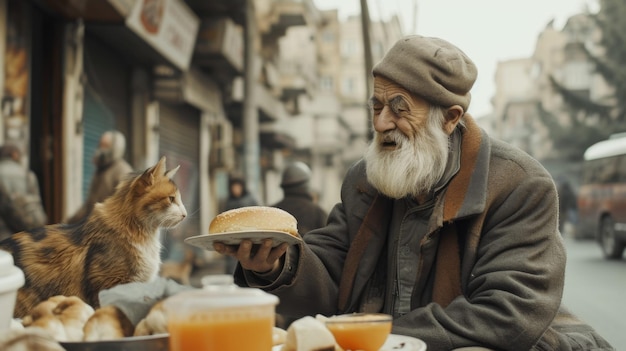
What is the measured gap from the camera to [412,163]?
9.75 ft

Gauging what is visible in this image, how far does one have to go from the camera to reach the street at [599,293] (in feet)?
32.0

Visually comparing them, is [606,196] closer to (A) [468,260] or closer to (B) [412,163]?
(B) [412,163]

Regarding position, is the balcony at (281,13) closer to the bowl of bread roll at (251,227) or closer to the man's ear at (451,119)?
the man's ear at (451,119)

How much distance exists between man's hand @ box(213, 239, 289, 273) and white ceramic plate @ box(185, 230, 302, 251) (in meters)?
0.04

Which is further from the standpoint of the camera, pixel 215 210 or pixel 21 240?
pixel 215 210

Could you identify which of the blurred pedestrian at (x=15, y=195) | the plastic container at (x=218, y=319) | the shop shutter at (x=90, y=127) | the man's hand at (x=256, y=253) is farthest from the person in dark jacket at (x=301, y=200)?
the plastic container at (x=218, y=319)

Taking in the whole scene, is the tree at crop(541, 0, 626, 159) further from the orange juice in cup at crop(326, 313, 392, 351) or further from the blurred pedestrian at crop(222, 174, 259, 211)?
the orange juice in cup at crop(326, 313, 392, 351)

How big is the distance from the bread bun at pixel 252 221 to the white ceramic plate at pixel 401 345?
18.0 inches

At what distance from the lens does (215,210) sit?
2103 cm

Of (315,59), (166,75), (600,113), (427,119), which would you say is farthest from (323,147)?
(427,119)

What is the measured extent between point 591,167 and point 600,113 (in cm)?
1867

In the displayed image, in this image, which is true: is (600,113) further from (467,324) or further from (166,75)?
(467,324)

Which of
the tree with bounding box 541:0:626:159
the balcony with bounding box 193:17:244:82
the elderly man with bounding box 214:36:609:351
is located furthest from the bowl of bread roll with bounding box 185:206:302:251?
the tree with bounding box 541:0:626:159

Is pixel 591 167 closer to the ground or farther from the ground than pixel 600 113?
closer to the ground
